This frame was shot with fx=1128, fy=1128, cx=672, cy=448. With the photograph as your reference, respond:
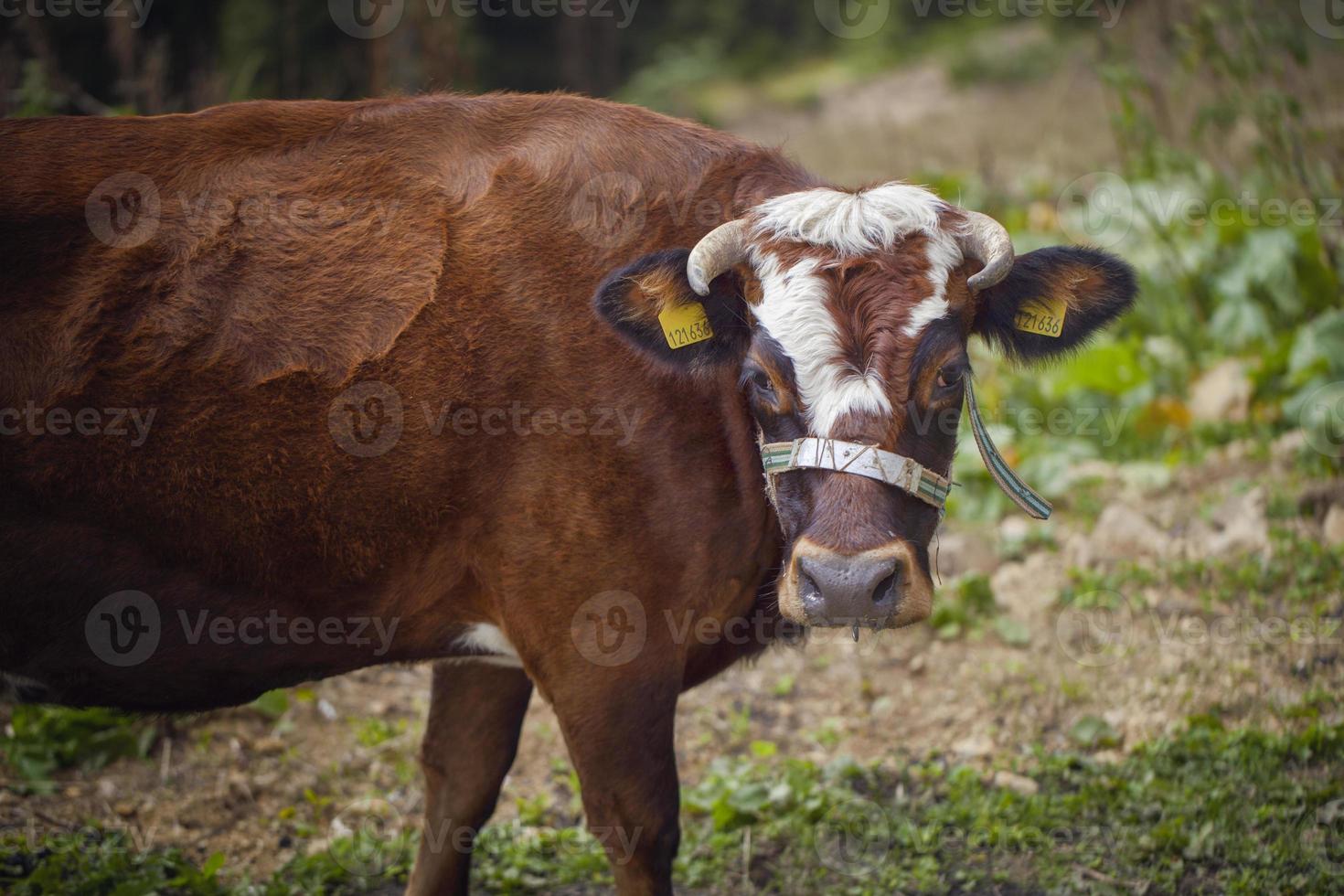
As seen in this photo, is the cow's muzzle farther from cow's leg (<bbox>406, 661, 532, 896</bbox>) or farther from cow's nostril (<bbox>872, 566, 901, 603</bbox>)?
cow's leg (<bbox>406, 661, 532, 896</bbox>)

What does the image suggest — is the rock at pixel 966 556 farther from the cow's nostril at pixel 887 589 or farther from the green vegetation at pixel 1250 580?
the cow's nostril at pixel 887 589

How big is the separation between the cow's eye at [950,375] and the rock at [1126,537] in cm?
340

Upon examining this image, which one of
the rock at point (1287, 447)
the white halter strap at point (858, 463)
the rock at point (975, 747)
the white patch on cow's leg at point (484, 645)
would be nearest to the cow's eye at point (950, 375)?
the white halter strap at point (858, 463)

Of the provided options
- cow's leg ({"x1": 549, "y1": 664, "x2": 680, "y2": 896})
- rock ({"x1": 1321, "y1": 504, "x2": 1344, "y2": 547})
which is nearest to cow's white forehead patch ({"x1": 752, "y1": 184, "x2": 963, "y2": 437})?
cow's leg ({"x1": 549, "y1": 664, "x2": 680, "y2": 896})

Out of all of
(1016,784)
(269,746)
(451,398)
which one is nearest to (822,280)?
(451,398)

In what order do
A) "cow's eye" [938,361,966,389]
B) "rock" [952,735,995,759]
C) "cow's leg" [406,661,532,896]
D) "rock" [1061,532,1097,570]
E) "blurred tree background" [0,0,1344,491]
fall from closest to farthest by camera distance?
"cow's eye" [938,361,966,389] < "cow's leg" [406,661,532,896] < "rock" [952,735,995,759] < "rock" [1061,532,1097,570] < "blurred tree background" [0,0,1344,491]

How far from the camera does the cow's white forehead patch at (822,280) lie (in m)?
2.86

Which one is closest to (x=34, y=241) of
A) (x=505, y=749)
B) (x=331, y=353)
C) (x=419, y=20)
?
(x=331, y=353)

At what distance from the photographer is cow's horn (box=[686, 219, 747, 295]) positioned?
9.94ft

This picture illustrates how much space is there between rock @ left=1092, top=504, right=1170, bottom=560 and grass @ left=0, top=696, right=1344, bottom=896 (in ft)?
4.92

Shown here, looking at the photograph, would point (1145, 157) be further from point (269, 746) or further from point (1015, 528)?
point (269, 746)

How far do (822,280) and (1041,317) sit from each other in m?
0.77

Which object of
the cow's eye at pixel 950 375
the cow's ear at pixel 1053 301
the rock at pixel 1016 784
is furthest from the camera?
the rock at pixel 1016 784

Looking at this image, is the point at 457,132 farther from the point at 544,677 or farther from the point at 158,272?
the point at 544,677
